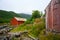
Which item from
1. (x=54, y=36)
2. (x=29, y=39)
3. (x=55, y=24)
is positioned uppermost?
(x=55, y=24)

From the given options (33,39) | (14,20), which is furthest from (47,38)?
(14,20)

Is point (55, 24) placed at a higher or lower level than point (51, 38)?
higher

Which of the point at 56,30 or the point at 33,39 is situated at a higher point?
the point at 56,30

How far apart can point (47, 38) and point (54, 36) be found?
1.07m

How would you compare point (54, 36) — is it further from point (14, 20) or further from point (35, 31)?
point (14, 20)

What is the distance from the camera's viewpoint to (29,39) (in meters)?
26.7

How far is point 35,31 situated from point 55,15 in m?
9.75

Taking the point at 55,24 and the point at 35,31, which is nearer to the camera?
the point at 55,24

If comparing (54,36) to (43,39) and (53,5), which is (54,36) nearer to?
(43,39)

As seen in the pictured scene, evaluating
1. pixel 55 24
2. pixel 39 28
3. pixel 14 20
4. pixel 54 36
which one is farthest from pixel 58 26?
pixel 14 20

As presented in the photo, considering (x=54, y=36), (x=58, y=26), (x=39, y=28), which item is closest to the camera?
(x=54, y=36)

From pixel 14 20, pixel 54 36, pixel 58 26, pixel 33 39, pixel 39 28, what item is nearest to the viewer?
pixel 54 36

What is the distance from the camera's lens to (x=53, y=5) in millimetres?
20234

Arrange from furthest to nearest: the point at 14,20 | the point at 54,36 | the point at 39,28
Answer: the point at 14,20
the point at 39,28
the point at 54,36
